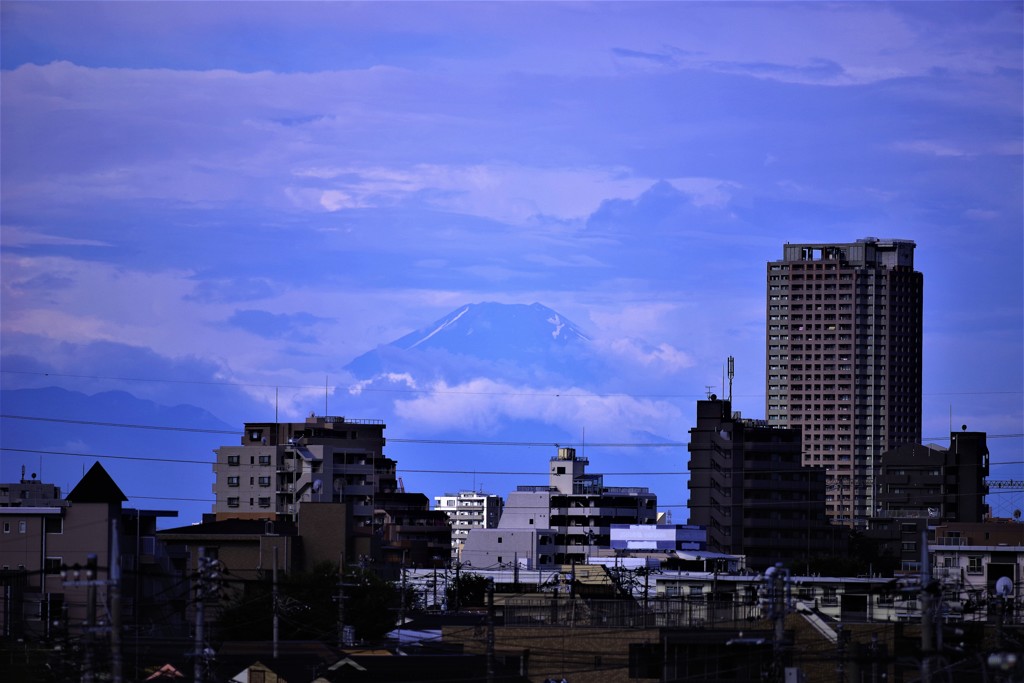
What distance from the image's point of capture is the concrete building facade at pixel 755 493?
119m

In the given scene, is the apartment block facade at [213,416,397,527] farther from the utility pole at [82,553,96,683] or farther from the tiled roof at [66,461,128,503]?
the utility pole at [82,553,96,683]

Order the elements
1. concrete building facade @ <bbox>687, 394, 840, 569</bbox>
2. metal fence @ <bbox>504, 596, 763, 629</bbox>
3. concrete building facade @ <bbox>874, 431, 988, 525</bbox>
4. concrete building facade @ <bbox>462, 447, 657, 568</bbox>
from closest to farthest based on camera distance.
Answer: metal fence @ <bbox>504, 596, 763, 629</bbox> → concrete building facade @ <bbox>687, 394, 840, 569</bbox> → concrete building facade @ <bbox>462, 447, 657, 568</bbox> → concrete building facade @ <bbox>874, 431, 988, 525</bbox>

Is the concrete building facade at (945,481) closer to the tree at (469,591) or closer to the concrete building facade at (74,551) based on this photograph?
the tree at (469,591)

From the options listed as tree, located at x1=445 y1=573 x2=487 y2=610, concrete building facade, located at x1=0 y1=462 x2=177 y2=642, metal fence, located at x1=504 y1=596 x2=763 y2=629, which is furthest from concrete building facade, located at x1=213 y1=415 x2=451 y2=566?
metal fence, located at x1=504 y1=596 x2=763 y2=629

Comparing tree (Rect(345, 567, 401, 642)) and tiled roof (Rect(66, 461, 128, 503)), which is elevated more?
tiled roof (Rect(66, 461, 128, 503))

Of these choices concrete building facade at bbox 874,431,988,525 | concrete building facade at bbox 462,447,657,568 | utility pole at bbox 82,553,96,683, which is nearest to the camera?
utility pole at bbox 82,553,96,683

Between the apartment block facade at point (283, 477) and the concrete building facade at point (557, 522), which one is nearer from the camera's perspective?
the apartment block facade at point (283, 477)

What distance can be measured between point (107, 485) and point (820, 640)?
41.8 m

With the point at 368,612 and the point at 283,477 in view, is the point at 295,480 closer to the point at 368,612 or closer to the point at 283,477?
the point at 283,477

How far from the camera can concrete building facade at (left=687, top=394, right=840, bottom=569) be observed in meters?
119

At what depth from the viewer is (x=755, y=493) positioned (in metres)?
121

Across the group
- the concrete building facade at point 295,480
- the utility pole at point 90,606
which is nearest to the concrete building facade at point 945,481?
the concrete building facade at point 295,480

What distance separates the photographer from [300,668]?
46781 mm

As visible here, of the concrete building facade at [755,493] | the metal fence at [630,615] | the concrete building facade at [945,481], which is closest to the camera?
the metal fence at [630,615]
